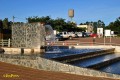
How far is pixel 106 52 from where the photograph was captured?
68.1 feet

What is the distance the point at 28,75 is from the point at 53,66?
159 centimetres

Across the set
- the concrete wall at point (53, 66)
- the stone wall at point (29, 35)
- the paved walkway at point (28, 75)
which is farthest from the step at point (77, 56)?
the stone wall at point (29, 35)

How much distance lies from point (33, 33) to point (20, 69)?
752 cm

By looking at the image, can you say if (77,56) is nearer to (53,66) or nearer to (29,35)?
(53,66)

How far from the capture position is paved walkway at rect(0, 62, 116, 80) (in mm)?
9992

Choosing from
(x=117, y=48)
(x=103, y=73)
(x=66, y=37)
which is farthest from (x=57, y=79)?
(x=66, y=37)

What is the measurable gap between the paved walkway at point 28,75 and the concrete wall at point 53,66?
0.31 metres

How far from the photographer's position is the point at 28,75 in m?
10.4

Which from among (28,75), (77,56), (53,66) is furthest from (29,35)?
(28,75)

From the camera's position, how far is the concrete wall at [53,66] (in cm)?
1082

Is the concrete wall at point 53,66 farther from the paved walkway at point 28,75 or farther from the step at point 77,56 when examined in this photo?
the step at point 77,56

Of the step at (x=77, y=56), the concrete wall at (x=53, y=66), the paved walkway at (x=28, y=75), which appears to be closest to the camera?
the paved walkway at (x=28, y=75)

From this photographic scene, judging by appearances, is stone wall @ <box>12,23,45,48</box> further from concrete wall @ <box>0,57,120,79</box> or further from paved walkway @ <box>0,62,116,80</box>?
paved walkway @ <box>0,62,116,80</box>

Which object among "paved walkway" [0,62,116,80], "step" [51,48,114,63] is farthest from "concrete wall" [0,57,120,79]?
"step" [51,48,114,63]
